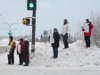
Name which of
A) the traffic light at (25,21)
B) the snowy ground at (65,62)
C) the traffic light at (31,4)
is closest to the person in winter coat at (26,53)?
the snowy ground at (65,62)

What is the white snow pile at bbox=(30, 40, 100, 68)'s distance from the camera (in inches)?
1153

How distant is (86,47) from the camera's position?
104 ft

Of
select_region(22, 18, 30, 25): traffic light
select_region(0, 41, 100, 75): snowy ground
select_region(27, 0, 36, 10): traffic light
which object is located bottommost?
select_region(0, 41, 100, 75): snowy ground

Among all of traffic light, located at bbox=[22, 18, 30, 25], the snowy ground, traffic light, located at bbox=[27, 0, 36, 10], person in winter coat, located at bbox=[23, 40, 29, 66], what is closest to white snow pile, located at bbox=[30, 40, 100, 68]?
the snowy ground

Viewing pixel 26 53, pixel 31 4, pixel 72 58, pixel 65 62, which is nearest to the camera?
pixel 65 62

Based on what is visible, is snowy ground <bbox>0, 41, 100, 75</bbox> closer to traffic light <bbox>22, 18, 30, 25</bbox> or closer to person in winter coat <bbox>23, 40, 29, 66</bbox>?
person in winter coat <bbox>23, 40, 29, 66</bbox>

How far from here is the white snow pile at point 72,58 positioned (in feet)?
96.1

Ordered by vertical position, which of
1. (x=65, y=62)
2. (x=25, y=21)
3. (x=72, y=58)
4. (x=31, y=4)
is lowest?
(x=65, y=62)

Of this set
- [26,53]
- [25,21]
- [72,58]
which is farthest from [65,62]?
[25,21]

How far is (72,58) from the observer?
1211 inches

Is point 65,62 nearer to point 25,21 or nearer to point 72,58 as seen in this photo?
point 72,58

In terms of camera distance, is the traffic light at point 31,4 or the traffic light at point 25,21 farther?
the traffic light at point 25,21

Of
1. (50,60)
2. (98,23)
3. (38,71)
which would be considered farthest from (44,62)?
(98,23)

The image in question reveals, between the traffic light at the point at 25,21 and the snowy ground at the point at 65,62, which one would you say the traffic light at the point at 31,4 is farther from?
the snowy ground at the point at 65,62
